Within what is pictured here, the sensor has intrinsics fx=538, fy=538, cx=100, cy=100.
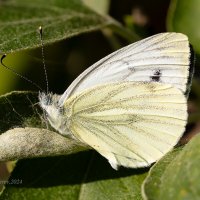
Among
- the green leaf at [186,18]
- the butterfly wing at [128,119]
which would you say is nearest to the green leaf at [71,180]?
the butterfly wing at [128,119]

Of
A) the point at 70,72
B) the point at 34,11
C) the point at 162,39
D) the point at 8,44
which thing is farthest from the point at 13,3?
the point at 162,39

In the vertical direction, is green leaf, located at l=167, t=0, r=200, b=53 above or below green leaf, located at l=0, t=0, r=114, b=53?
above

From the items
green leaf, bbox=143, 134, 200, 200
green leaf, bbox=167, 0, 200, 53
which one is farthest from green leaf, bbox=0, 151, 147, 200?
green leaf, bbox=167, 0, 200, 53

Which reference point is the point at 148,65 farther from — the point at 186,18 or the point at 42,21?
the point at 42,21

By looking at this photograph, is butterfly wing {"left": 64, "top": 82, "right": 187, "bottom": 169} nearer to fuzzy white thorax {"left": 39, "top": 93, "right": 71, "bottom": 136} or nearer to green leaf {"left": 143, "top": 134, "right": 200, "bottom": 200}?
fuzzy white thorax {"left": 39, "top": 93, "right": 71, "bottom": 136}

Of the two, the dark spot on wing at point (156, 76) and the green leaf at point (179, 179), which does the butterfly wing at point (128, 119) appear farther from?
the green leaf at point (179, 179)

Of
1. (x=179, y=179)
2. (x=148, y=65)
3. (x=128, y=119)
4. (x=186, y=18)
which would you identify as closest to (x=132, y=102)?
(x=128, y=119)

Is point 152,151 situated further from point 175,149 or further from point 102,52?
point 102,52

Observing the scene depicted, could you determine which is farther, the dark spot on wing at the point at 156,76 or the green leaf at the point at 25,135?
the dark spot on wing at the point at 156,76
